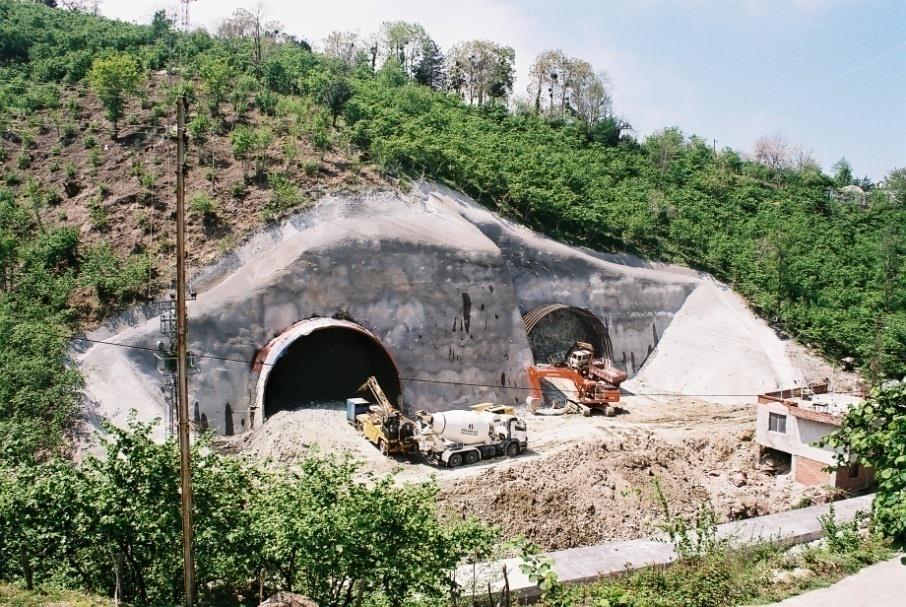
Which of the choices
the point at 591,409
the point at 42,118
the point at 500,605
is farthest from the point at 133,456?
the point at 42,118

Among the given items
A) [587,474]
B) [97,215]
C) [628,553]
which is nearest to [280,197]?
[97,215]

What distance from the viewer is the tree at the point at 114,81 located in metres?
23.7

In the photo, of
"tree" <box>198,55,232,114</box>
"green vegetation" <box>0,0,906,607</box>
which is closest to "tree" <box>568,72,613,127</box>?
"green vegetation" <box>0,0,906,607</box>

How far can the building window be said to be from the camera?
19.0m

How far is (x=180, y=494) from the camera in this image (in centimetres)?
888

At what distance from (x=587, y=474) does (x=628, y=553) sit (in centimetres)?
326

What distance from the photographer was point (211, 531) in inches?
339

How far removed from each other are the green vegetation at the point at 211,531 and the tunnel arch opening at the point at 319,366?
8.87m

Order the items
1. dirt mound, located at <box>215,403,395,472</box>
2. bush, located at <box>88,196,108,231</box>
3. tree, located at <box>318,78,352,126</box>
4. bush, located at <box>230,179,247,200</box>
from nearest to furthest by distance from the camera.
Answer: dirt mound, located at <box>215,403,395,472</box>, bush, located at <box>88,196,108,231</box>, bush, located at <box>230,179,247,200</box>, tree, located at <box>318,78,352,126</box>

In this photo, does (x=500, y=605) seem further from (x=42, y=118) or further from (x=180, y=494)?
(x=42, y=118)

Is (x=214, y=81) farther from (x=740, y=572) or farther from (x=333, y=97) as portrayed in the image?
(x=740, y=572)

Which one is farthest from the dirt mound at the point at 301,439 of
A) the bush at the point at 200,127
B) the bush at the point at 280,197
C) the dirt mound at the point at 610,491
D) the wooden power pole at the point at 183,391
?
the bush at the point at 200,127

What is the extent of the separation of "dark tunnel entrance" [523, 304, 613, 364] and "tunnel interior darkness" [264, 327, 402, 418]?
21.1 feet

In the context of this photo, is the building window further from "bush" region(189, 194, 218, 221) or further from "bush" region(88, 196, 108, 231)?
"bush" region(88, 196, 108, 231)
